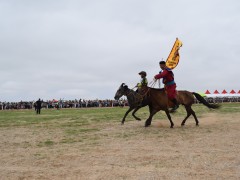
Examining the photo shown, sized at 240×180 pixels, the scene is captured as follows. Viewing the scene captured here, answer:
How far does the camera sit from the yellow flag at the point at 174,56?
2039 centimetres

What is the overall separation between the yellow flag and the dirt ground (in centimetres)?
802

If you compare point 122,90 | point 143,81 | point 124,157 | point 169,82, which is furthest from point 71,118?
point 124,157

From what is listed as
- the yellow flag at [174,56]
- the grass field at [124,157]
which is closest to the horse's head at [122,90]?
the yellow flag at [174,56]

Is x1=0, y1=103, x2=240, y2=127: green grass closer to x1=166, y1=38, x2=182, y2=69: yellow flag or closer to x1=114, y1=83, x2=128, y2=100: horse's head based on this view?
x1=114, y1=83, x2=128, y2=100: horse's head

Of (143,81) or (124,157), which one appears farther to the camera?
(143,81)

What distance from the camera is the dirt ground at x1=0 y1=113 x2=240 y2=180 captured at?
735 cm

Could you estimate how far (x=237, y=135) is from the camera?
41.9 ft

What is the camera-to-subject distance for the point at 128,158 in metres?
8.93

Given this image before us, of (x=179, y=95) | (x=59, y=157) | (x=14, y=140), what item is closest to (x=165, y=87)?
(x=179, y=95)

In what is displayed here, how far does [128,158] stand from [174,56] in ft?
41.7

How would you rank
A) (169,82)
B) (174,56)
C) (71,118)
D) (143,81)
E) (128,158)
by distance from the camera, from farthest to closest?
1. (71,118)
2. (174,56)
3. (143,81)
4. (169,82)
5. (128,158)

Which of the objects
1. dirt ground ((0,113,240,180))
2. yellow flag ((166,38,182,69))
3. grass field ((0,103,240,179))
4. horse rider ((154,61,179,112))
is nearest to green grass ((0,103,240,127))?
yellow flag ((166,38,182,69))

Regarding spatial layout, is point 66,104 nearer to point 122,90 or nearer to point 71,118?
point 71,118

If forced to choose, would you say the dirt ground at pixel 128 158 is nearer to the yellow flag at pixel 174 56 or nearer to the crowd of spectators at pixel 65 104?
the yellow flag at pixel 174 56
